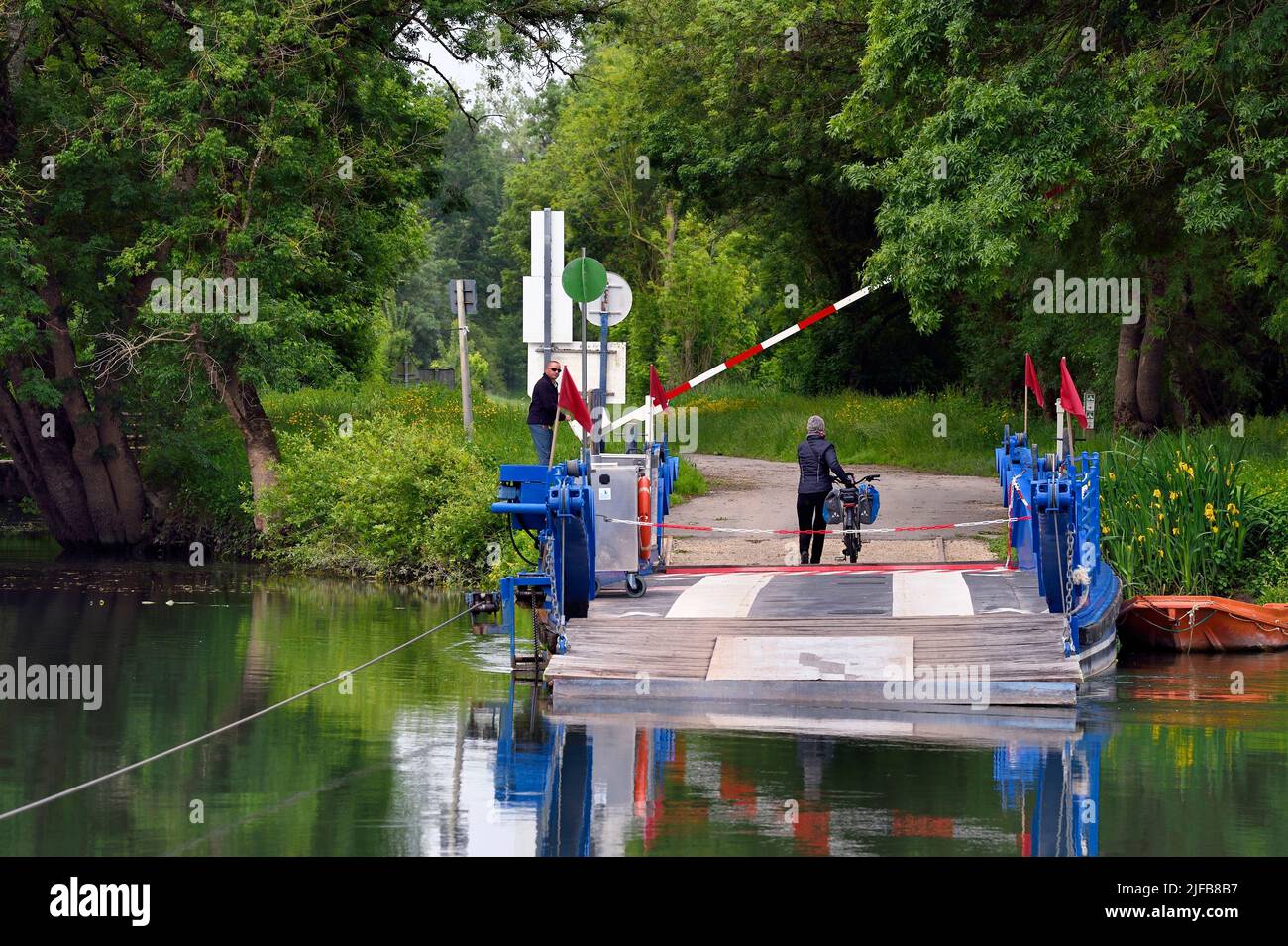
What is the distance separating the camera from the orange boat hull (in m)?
19.9

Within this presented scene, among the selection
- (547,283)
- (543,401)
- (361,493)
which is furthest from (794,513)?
(547,283)

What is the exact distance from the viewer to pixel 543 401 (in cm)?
2170

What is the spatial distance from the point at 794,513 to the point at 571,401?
1194cm

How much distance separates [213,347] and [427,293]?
76.5 metres

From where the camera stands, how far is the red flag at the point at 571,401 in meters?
16.2

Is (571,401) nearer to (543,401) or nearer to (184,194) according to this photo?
(543,401)

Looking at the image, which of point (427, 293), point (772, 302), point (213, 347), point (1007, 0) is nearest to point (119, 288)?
point (213, 347)

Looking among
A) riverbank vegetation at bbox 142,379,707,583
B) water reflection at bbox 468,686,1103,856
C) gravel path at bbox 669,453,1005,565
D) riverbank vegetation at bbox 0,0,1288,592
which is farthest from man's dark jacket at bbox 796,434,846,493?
water reflection at bbox 468,686,1103,856

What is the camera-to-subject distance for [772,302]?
60562mm

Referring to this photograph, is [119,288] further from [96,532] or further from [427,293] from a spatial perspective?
[427,293]

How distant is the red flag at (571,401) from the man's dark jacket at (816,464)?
4730mm

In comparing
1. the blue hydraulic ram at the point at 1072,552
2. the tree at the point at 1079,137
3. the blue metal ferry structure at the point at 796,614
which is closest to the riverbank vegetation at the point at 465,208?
the tree at the point at 1079,137

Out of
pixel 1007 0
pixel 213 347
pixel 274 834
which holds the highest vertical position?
pixel 1007 0

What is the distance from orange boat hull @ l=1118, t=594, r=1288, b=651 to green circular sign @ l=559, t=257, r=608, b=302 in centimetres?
754
